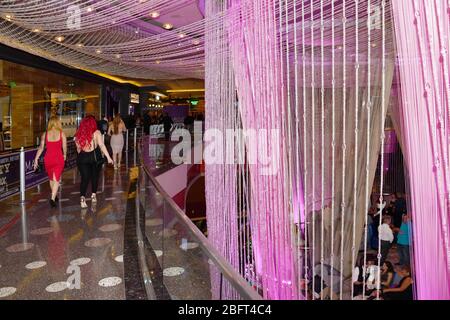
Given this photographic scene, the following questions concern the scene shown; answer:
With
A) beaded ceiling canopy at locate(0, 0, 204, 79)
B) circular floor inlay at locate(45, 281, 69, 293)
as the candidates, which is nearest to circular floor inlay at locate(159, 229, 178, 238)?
circular floor inlay at locate(45, 281, 69, 293)

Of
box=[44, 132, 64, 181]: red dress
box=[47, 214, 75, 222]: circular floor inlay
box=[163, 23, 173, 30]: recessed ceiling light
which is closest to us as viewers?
box=[47, 214, 75, 222]: circular floor inlay

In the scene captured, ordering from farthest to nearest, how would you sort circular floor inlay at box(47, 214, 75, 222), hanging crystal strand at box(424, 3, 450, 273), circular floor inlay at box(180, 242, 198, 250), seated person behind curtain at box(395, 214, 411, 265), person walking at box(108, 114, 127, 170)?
person walking at box(108, 114, 127, 170) < seated person behind curtain at box(395, 214, 411, 265) < circular floor inlay at box(47, 214, 75, 222) < circular floor inlay at box(180, 242, 198, 250) < hanging crystal strand at box(424, 3, 450, 273)

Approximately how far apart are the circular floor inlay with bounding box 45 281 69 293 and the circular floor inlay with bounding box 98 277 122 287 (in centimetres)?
25

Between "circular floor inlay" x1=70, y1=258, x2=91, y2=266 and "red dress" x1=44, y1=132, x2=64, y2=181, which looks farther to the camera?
"red dress" x1=44, y1=132, x2=64, y2=181

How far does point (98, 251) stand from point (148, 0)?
2437 mm

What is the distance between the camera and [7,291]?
121 inches

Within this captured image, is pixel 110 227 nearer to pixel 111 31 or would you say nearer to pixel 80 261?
pixel 80 261

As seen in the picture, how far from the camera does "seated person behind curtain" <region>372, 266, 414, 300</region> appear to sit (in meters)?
4.68

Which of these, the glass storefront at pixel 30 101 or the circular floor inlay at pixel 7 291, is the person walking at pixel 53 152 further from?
the glass storefront at pixel 30 101

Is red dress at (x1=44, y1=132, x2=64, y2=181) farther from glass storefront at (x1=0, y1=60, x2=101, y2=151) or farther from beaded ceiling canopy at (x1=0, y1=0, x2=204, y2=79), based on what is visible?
glass storefront at (x1=0, y1=60, x2=101, y2=151)

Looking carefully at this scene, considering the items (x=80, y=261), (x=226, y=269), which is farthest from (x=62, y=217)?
(x=226, y=269)

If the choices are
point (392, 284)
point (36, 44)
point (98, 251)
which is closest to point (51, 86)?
point (36, 44)

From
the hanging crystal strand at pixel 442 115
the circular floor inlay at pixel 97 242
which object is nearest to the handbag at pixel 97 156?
the circular floor inlay at pixel 97 242

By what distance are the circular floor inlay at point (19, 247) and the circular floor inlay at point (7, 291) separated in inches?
35.8
